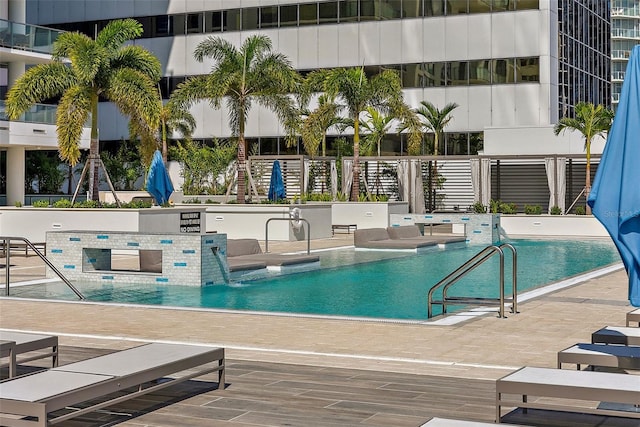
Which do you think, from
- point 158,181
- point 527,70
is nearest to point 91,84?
point 158,181

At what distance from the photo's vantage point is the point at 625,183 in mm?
6941

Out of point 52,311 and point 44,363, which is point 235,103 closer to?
point 52,311

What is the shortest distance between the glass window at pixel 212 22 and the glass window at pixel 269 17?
2437 mm

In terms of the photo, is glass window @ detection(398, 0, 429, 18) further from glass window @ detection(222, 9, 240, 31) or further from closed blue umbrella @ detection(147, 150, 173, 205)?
closed blue umbrella @ detection(147, 150, 173, 205)

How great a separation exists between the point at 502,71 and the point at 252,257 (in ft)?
91.0

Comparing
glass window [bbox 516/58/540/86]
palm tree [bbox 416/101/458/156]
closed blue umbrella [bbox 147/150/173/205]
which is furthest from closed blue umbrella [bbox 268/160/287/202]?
glass window [bbox 516/58/540/86]

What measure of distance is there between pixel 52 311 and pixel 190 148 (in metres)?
36.5

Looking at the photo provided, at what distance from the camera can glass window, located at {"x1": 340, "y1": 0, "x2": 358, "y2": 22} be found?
47000mm

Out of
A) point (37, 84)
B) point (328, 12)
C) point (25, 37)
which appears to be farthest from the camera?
point (328, 12)

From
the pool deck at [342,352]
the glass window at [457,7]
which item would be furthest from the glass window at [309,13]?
the pool deck at [342,352]

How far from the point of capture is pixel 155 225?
25.8m

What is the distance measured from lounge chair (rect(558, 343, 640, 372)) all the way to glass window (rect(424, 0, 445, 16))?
39906 mm

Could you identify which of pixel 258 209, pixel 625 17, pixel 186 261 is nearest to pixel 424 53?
pixel 258 209

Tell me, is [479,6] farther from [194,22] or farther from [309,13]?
[194,22]
